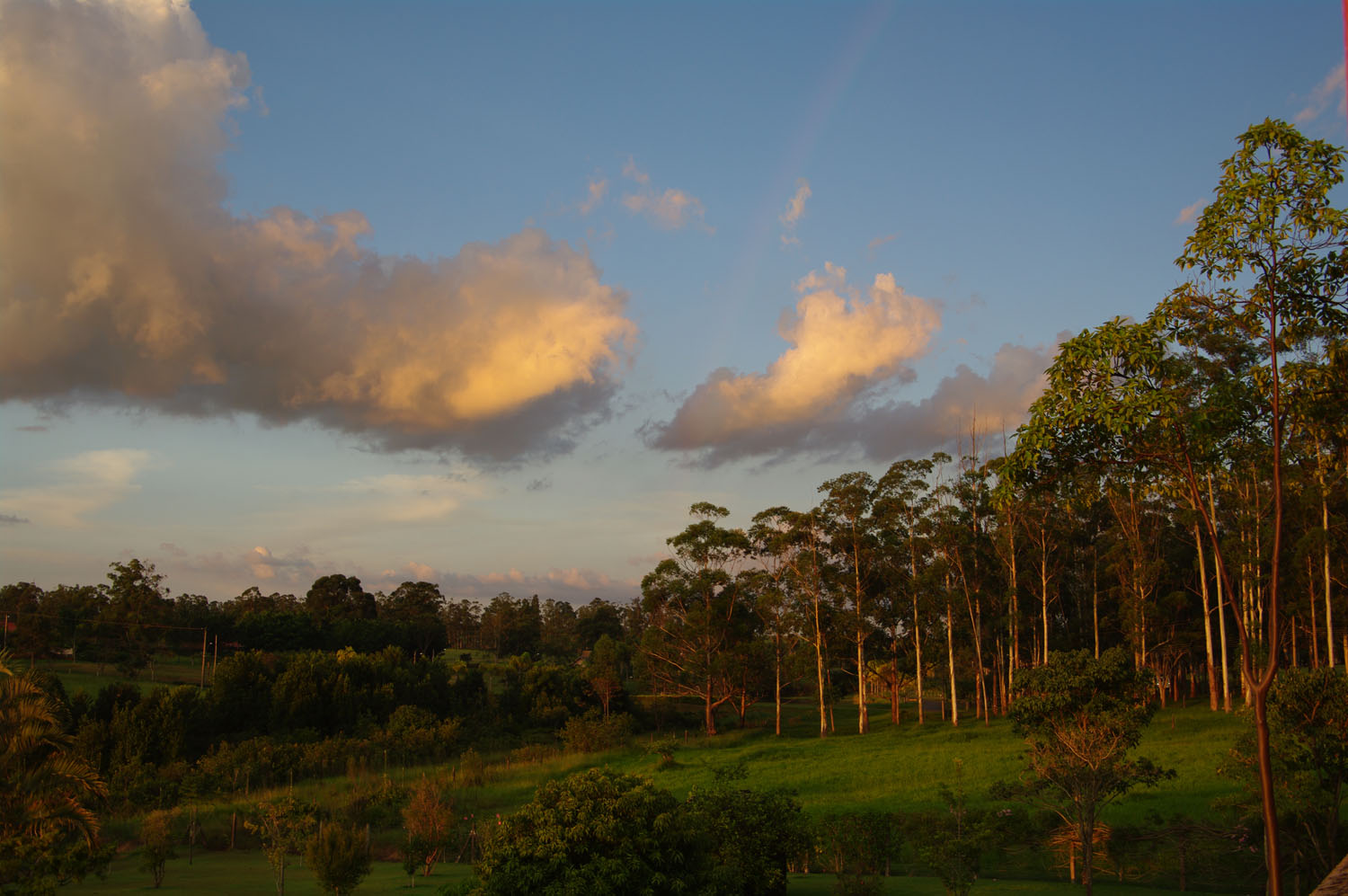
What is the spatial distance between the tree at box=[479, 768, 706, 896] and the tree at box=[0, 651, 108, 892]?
908 cm

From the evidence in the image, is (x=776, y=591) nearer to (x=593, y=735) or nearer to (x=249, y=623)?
(x=593, y=735)

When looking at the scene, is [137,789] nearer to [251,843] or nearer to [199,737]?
[251,843]

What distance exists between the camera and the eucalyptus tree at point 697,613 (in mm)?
53000

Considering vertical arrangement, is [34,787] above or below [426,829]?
above

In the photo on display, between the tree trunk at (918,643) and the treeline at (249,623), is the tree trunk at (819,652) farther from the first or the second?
the treeline at (249,623)

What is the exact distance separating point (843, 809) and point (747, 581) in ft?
83.7

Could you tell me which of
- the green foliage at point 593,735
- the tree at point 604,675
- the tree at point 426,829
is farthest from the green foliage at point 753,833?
the tree at point 604,675

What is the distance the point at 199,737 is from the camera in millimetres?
46000

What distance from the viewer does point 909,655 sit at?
5344 centimetres

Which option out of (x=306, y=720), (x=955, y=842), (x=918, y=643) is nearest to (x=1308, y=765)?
(x=955, y=842)

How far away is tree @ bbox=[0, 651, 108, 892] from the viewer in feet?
51.0

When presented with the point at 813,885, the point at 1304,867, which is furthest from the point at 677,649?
the point at 1304,867

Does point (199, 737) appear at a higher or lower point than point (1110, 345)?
lower

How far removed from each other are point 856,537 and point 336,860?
119ft
